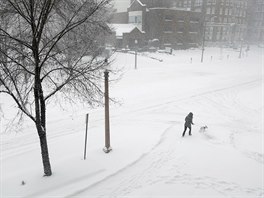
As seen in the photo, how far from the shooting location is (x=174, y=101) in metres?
20.4

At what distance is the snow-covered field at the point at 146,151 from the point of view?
358 inches

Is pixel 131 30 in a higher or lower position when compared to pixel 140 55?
higher

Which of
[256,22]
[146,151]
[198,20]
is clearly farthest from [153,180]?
[256,22]

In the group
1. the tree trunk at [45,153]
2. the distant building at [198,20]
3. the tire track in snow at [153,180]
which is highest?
the distant building at [198,20]

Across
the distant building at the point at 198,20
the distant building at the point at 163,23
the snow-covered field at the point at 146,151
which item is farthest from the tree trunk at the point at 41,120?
the distant building at the point at 163,23

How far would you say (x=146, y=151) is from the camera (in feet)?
38.4

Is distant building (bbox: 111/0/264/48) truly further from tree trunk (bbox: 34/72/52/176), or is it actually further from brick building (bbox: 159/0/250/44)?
tree trunk (bbox: 34/72/52/176)

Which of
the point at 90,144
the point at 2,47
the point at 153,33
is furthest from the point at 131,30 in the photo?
the point at 2,47

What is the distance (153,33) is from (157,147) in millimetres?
44024

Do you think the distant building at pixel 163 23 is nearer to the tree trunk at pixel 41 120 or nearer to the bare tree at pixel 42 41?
the bare tree at pixel 42 41

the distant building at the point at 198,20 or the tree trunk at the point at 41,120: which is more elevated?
the distant building at the point at 198,20

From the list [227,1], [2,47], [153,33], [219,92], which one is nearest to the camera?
[2,47]

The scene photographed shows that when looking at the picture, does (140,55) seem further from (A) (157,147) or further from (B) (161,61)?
(A) (157,147)

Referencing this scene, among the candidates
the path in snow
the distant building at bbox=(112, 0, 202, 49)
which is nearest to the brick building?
the distant building at bbox=(112, 0, 202, 49)
